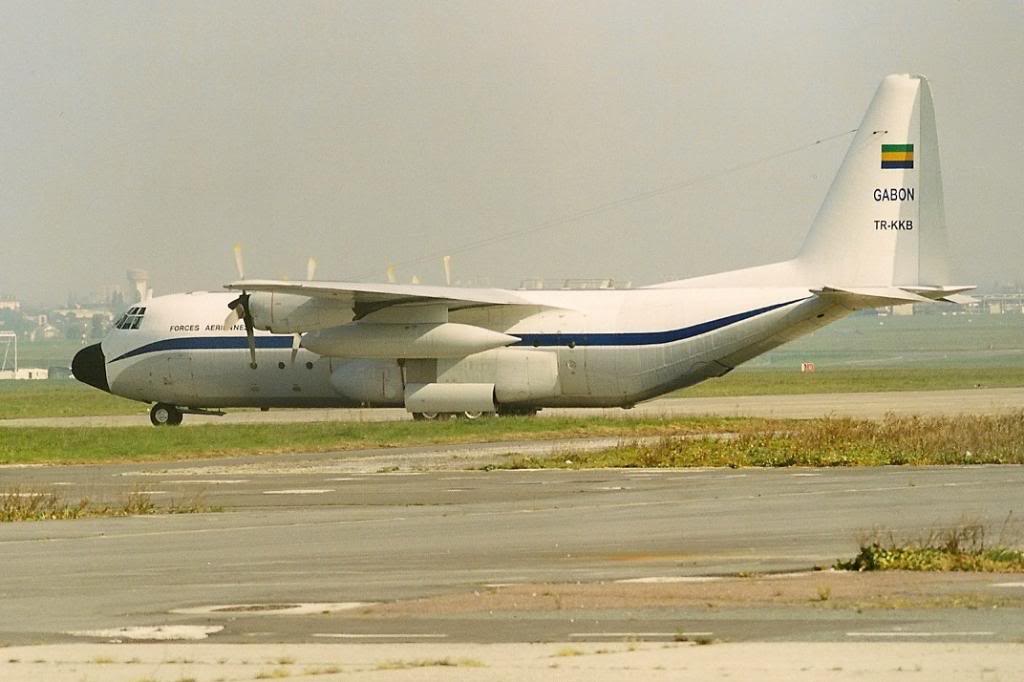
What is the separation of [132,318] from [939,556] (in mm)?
38575

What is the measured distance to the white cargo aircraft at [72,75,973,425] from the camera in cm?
4353

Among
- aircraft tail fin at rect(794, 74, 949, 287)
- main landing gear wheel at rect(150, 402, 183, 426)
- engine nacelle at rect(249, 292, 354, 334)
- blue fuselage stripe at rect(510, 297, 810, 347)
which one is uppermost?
aircraft tail fin at rect(794, 74, 949, 287)

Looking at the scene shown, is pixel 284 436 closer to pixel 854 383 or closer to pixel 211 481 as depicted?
pixel 211 481

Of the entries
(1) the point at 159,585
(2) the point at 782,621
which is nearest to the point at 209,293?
(1) the point at 159,585

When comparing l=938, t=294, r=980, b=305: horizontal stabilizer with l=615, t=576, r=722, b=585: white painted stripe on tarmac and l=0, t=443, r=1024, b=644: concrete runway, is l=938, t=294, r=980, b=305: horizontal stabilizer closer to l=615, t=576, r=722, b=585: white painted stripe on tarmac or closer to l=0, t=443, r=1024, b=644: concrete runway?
l=0, t=443, r=1024, b=644: concrete runway

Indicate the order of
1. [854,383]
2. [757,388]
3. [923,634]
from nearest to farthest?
[923,634] < [757,388] < [854,383]

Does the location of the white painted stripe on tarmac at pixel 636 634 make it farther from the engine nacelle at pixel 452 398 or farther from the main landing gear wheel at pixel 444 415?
the main landing gear wheel at pixel 444 415

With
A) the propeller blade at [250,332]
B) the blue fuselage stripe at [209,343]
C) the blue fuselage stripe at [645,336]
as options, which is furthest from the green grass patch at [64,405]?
the blue fuselage stripe at [645,336]

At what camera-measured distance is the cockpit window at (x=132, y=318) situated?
163 ft

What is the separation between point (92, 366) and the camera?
50.3 meters

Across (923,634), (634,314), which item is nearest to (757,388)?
(634,314)

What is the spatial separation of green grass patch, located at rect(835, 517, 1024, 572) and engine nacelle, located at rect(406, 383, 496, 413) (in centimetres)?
2875

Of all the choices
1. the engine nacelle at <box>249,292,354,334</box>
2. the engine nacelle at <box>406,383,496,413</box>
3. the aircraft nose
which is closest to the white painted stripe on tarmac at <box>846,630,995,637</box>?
the engine nacelle at <box>249,292,354,334</box>

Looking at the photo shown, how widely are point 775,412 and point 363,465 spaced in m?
20.1
